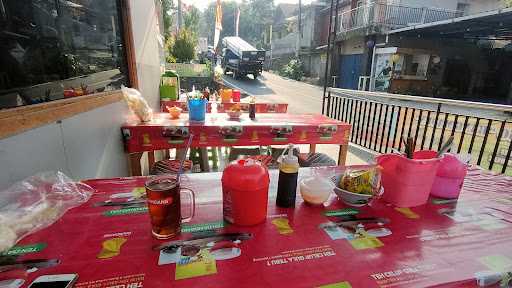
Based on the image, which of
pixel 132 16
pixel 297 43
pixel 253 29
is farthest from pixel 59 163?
pixel 253 29

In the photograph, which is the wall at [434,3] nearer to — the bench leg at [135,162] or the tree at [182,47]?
the tree at [182,47]

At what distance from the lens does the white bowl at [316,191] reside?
1035 mm

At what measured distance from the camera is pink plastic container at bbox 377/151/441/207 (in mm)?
1027

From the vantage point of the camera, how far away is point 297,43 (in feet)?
74.1

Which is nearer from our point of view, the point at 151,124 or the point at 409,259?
the point at 409,259

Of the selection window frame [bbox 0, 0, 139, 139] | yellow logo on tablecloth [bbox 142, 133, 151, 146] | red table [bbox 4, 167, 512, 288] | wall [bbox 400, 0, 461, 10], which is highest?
wall [bbox 400, 0, 461, 10]

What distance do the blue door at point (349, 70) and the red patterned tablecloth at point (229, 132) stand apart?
1356 centimetres

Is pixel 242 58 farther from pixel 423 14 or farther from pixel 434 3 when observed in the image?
pixel 434 3

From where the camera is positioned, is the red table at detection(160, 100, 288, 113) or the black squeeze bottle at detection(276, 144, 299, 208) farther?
the red table at detection(160, 100, 288, 113)

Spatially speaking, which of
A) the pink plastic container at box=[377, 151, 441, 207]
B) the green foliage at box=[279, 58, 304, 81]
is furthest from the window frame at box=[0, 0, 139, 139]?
the green foliage at box=[279, 58, 304, 81]

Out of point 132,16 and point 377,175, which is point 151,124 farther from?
point 377,175

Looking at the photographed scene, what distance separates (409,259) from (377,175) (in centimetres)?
38

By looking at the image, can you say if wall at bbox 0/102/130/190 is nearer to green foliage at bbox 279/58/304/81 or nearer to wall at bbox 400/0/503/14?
wall at bbox 400/0/503/14

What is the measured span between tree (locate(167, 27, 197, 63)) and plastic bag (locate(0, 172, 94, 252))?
932cm
